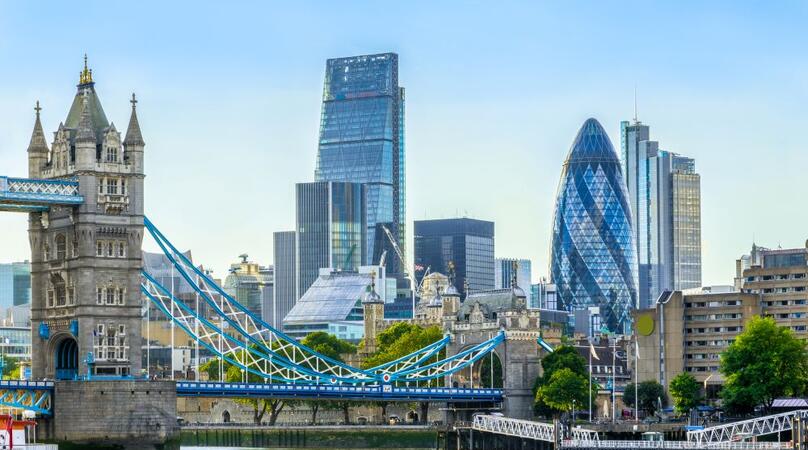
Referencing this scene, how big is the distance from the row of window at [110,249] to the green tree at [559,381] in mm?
42957

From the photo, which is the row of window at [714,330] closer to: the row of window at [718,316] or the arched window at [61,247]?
the row of window at [718,316]

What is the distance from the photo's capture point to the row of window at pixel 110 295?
136250mm

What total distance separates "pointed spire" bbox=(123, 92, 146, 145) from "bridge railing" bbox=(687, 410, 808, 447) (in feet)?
136

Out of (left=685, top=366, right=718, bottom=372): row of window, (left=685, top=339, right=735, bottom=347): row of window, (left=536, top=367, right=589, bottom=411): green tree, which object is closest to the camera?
(left=536, top=367, right=589, bottom=411): green tree

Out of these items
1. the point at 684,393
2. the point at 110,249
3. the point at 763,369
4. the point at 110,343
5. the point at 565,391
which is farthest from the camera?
the point at 565,391

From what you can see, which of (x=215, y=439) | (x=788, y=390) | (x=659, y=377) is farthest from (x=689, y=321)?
(x=215, y=439)

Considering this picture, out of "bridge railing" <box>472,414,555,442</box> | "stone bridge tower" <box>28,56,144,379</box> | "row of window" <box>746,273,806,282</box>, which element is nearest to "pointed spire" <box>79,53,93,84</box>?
"stone bridge tower" <box>28,56,144,379</box>

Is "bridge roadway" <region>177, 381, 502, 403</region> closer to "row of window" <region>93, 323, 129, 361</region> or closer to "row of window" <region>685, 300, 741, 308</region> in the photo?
"row of window" <region>93, 323, 129, 361</region>

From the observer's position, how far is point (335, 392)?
152 meters

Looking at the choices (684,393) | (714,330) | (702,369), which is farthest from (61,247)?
(714,330)

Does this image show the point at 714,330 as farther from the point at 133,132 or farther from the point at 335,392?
the point at 133,132

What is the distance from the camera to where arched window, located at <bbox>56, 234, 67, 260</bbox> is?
138 meters

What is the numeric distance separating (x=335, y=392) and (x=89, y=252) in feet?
80.9

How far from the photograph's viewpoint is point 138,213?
138 m
